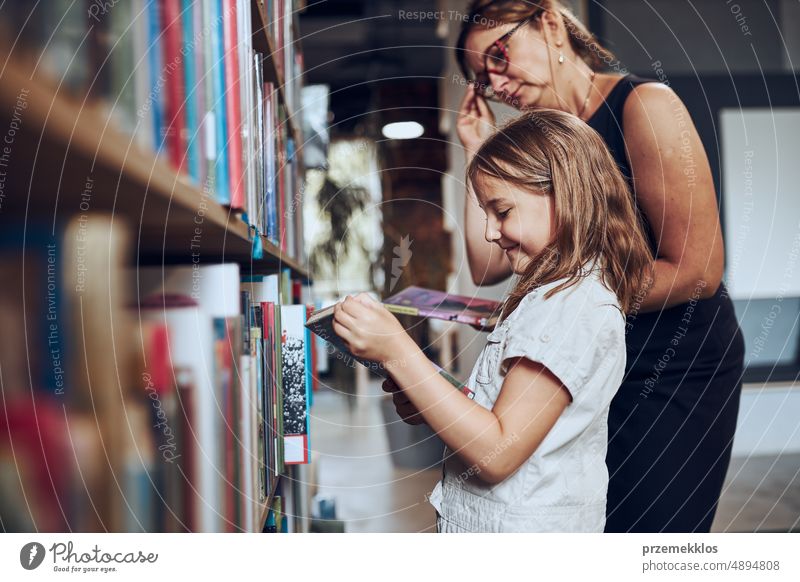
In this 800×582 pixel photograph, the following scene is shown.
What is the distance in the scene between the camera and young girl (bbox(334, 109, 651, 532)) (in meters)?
0.74

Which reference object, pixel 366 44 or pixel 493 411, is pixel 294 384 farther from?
pixel 366 44

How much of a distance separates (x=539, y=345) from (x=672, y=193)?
0.37 metres

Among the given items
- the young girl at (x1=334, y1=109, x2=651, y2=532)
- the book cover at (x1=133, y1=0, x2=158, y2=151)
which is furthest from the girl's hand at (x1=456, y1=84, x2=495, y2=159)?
the book cover at (x1=133, y1=0, x2=158, y2=151)

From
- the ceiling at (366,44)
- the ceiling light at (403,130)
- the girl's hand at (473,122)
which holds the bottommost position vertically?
the girl's hand at (473,122)

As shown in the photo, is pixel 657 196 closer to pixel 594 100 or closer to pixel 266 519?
pixel 594 100

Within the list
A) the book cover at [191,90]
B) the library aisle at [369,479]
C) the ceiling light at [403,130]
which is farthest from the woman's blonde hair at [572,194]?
the ceiling light at [403,130]

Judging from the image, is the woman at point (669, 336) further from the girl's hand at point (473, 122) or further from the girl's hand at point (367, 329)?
the girl's hand at point (367, 329)

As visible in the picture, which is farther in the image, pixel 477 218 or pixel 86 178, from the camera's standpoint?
pixel 477 218

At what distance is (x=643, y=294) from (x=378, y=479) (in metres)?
2.00

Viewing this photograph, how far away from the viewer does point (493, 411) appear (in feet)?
2.46

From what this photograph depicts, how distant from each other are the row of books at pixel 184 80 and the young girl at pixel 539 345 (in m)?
0.23

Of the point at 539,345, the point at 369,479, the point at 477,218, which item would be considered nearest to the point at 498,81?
the point at 477,218

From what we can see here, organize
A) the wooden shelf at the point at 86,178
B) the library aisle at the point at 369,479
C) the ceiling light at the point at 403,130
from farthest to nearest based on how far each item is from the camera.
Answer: the ceiling light at the point at 403,130 → the library aisle at the point at 369,479 → the wooden shelf at the point at 86,178

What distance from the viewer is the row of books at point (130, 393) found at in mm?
446
